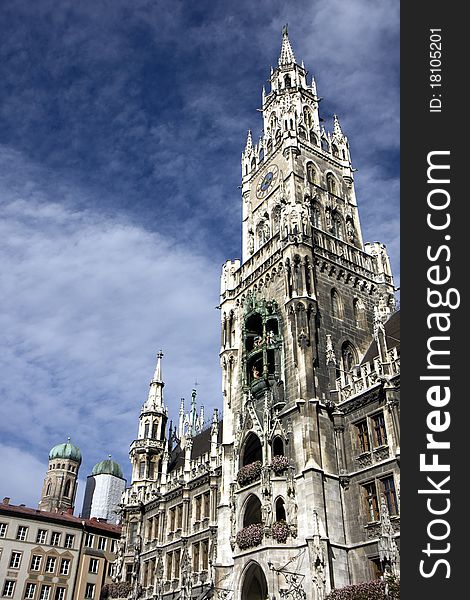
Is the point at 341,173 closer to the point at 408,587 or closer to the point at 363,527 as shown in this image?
the point at 363,527

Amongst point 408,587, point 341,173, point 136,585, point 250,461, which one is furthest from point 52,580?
point 408,587

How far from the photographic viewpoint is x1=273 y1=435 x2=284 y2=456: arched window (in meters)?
31.5

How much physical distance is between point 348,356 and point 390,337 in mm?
3186

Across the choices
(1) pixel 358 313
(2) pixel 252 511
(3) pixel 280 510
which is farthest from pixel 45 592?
(1) pixel 358 313

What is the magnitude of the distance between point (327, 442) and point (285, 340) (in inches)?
263

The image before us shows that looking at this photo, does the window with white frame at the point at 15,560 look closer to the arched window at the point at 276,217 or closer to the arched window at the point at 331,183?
the arched window at the point at 276,217

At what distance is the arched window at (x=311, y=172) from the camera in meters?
42.3

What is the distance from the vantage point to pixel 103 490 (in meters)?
95.2

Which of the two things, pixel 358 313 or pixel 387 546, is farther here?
pixel 358 313

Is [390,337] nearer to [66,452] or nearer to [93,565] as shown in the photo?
[93,565]

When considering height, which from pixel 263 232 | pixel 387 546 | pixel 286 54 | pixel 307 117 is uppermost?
pixel 286 54

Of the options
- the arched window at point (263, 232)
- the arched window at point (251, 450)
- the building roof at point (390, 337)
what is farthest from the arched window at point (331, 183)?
the arched window at point (251, 450)

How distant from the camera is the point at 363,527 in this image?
88.3ft

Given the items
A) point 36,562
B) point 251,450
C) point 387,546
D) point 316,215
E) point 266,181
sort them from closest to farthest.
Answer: point 387,546
point 251,450
point 316,215
point 266,181
point 36,562
